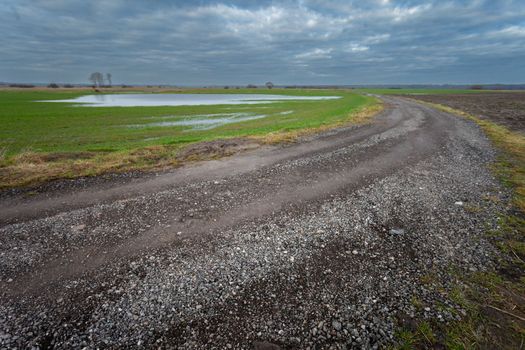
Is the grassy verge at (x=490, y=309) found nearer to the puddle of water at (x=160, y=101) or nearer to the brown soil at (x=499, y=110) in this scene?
the brown soil at (x=499, y=110)

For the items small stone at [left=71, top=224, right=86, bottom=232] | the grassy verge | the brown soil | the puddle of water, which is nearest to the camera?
the grassy verge

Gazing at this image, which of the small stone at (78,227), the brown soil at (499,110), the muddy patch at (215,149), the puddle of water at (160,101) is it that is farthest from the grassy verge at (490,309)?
the puddle of water at (160,101)

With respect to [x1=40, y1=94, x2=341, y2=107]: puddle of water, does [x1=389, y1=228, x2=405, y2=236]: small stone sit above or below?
below

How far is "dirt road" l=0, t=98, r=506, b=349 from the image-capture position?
13.8 ft

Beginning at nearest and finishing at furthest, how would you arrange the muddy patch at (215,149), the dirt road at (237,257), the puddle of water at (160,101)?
the dirt road at (237,257) < the muddy patch at (215,149) < the puddle of water at (160,101)

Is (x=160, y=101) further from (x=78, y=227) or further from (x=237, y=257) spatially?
(x=237, y=257)

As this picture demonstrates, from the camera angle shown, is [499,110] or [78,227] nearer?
[78,227]

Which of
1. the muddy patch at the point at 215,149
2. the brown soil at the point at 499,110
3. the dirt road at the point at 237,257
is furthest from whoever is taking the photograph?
the brown soil at the point at 499,110

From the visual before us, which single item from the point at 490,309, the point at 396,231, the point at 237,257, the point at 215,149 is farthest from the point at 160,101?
the point at 490,309

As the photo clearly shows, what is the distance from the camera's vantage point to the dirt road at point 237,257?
4199 millimetres

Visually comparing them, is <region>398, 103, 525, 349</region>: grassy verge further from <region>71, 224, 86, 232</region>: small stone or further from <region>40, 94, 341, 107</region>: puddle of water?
<region>40, 94, 341, 107</region>: puddle of water

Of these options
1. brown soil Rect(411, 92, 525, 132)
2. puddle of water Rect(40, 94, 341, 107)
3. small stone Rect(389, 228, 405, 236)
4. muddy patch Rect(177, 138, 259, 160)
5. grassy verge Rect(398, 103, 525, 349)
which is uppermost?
puddle of water Rect(40, 94, 341, 107)

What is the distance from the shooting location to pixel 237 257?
19.1ft

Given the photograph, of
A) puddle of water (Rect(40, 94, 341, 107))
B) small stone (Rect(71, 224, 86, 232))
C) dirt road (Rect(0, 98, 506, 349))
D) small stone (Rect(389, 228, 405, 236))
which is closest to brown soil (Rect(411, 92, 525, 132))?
dirt road (Rect(0, 98, 506, 349))
